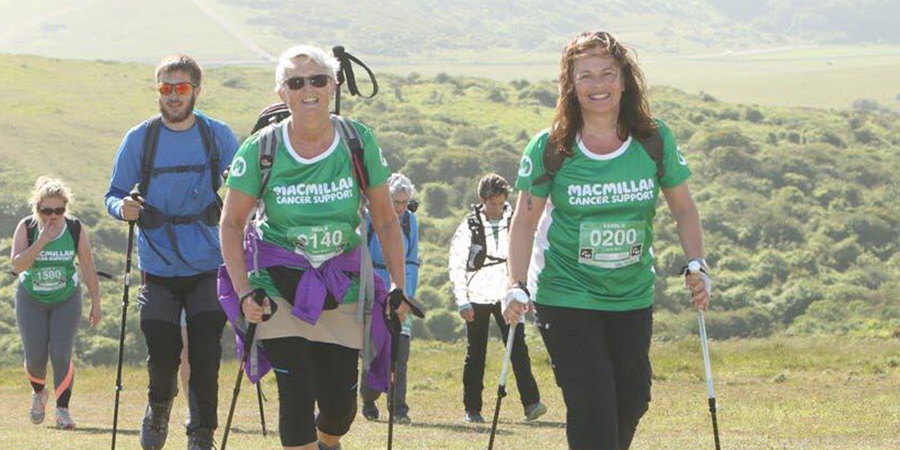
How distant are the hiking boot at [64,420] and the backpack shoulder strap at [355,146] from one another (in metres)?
8.72

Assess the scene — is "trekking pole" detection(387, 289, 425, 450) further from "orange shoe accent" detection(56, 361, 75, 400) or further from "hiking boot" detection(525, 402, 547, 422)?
"orange shoe accent" detection(56, 361, 75, 400)

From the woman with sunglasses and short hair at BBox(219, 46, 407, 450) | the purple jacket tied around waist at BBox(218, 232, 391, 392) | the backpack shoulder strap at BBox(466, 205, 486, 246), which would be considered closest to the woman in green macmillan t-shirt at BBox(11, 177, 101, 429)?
the backpack shoulder strap at BBox(466, 205, 486, 246)

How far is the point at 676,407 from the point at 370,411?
3475mm

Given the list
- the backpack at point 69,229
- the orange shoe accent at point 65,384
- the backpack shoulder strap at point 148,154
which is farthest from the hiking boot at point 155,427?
the orange shoe accent at point 65,384

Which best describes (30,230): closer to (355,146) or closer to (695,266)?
(355,146)

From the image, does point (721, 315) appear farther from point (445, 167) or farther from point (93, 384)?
point (93, 384)

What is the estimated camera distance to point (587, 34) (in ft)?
24.8

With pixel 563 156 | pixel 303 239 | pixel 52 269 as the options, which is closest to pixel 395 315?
pixel 303 239

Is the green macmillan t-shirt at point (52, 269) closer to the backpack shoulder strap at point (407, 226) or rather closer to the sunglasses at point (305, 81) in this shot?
the backpack shoulder strap at point (407, 226)

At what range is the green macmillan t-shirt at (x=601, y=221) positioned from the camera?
7.38 metres

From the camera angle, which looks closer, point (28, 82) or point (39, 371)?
point (39, 371)

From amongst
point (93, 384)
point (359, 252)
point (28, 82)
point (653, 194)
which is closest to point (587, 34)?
point (653, 194)

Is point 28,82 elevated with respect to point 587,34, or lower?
lower

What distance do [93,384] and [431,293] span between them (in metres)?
42.5
